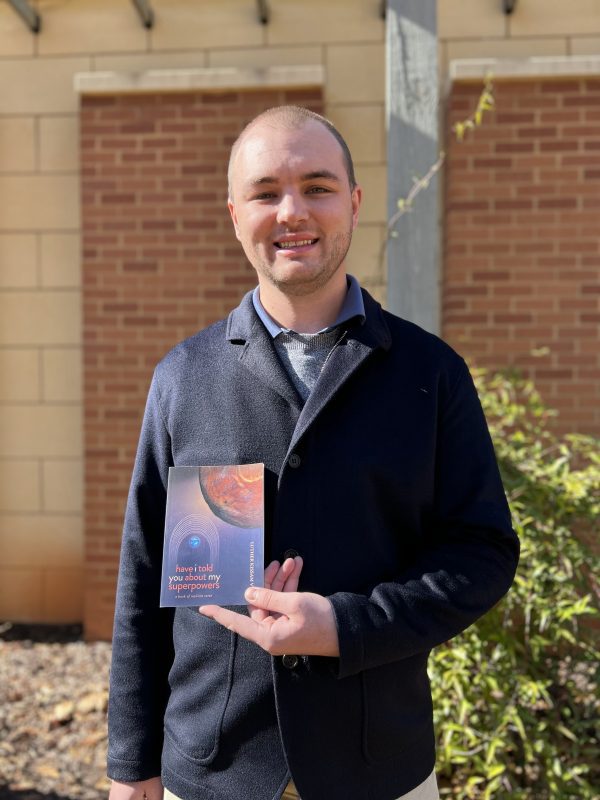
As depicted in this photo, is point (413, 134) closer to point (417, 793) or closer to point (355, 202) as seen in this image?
point (355, 202)

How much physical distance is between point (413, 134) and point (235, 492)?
216 centimetres

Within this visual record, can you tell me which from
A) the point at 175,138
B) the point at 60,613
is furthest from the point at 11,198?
the point at 60,613

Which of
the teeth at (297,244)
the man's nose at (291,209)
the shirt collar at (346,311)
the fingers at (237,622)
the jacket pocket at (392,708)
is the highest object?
the man's nose at (291,209)

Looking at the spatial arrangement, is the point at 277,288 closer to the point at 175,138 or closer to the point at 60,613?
the point at 175,138

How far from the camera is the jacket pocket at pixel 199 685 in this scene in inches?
63.0

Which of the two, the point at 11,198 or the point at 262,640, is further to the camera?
the point at 11,198

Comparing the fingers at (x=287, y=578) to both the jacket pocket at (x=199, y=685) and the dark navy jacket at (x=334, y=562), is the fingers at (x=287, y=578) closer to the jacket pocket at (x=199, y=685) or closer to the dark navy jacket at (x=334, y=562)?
the dark navy jacket at (x=334, y=562)

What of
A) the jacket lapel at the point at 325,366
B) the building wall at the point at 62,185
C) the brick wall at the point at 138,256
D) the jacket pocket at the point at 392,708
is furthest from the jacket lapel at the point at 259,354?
the brick wall at the point at 138,256

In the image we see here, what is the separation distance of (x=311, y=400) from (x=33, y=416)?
421 centimetres

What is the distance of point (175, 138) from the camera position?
514 cm

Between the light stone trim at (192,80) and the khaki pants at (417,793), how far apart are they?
419cm

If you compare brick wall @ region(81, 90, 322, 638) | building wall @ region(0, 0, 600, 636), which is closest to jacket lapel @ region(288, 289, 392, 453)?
building wall @ region(0, 0, 600, 636)

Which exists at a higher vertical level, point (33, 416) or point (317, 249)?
point (317, 249)

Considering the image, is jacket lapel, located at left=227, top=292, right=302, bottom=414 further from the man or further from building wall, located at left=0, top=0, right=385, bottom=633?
building wall, located at left=0, top=0, right=385, bottom=633
